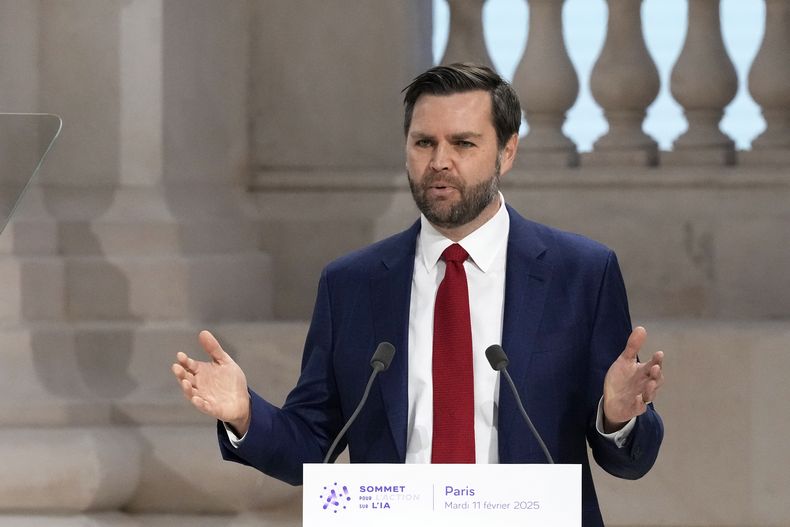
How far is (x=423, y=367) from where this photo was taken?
263cm

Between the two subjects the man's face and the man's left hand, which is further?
the man's face

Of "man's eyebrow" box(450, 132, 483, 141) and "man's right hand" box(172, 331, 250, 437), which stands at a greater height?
"man's eyebrow" box(450, 132, 483, 141)

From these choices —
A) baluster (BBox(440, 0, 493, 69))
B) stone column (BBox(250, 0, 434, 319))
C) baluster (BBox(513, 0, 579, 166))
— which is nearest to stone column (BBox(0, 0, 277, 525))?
stone column (BBox(250, 0, 434, 319))

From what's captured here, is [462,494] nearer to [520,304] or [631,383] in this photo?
[631,383]

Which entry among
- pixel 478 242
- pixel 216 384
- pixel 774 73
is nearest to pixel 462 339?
pixel 478 242

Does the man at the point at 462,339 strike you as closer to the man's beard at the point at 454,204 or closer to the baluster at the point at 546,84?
the man's beard at the point at 454,204

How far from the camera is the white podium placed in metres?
2.16

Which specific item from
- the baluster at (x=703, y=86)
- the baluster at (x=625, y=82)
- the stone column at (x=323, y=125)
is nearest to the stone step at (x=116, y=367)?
the stone column at (x=323, y=125)

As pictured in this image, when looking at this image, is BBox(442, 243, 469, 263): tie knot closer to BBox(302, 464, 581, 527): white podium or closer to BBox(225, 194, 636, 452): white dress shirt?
BBox(225, 194, 636, 452): white dress shirt

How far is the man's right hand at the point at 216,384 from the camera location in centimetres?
243

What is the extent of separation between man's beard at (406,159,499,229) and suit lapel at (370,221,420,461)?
134mm

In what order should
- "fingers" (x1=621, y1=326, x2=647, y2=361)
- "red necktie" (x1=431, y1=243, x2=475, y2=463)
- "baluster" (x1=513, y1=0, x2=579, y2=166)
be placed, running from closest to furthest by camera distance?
"fingers" (x1=621, y1=326, x2=647, y2=361) < "red necktie" (x1=431, y1=243, x2=475, y2=463) < "baluster" (x1=513, y1=0, x2=579, y2=166)

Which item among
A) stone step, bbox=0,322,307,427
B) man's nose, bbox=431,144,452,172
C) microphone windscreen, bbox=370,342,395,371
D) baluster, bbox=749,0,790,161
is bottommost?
stone step, bbox=0,322,307,427

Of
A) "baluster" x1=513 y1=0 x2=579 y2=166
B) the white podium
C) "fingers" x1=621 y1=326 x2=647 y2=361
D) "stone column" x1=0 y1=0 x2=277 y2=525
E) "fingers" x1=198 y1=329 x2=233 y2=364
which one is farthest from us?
"baluster" x1=513 y1=0 x2=579 y2=166
